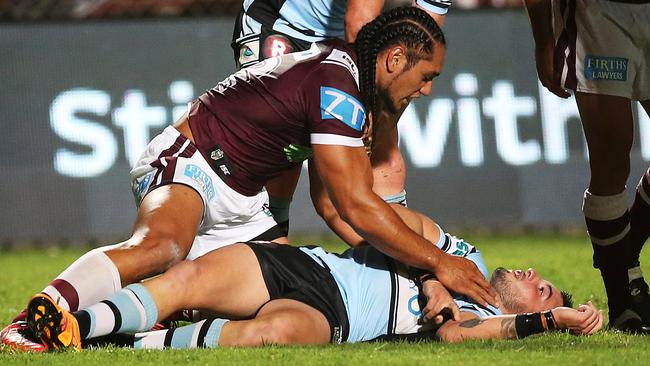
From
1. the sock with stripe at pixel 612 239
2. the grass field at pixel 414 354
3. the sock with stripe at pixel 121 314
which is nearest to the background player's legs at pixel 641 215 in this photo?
the sock with stripe at pixel 612 239

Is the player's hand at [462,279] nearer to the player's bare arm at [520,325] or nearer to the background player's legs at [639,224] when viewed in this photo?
the player's bare arm at [520,325]

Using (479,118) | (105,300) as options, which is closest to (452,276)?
(105,300)

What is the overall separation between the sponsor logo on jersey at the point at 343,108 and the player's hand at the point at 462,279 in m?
0.59

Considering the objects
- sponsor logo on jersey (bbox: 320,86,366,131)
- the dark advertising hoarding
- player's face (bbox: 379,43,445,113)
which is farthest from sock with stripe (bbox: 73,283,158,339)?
the dark advertising hoarding

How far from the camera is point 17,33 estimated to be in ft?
30.3

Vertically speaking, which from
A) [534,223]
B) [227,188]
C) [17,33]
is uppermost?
[17,33]

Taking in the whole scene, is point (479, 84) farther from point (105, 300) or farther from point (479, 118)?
point (105, 300)

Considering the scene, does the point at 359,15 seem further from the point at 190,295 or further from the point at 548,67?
the point at 190,295

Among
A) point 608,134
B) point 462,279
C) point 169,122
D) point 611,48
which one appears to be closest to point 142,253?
point 462,279

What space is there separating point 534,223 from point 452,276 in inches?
188

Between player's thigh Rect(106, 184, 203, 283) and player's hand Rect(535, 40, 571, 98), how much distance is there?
1595 mm

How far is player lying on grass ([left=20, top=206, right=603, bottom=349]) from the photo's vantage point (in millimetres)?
4234

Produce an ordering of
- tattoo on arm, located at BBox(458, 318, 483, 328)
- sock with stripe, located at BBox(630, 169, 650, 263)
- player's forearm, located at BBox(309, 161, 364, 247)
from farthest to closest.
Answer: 1. sock with stripe, located at BBox(630, 169, 650, 263)
2. player's forearm, located at BBox(309, 161, 364, 247)
3. tattoo on arm, located at BBox(458, 318, 483, 328)

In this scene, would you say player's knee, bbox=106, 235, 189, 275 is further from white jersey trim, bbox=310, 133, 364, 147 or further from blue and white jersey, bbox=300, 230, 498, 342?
white jersey trim, bbox=310, 133, 364, 147
